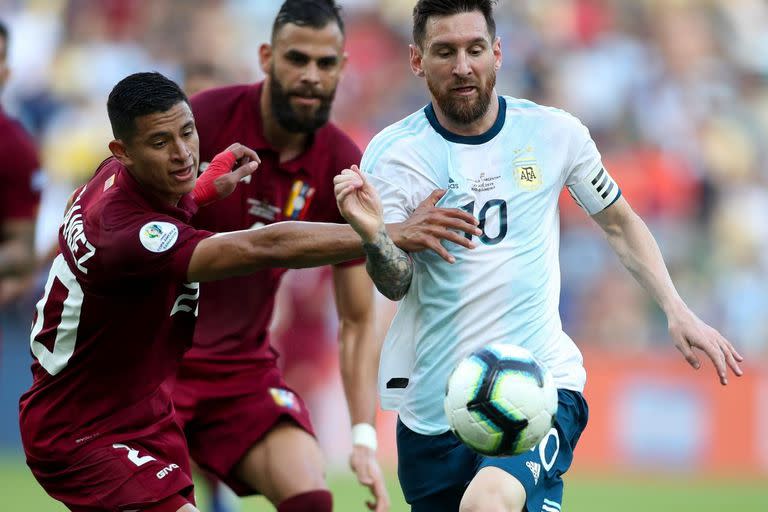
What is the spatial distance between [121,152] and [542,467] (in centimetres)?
216

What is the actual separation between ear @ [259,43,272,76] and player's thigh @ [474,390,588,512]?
2.56 meters

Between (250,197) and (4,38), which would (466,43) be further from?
(4,38)

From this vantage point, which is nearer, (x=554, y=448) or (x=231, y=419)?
(x=554, y=448)

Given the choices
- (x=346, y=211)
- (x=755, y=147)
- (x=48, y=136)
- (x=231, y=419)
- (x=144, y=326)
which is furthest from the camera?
(x=755, y=147)

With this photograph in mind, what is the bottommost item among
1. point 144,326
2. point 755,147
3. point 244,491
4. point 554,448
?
point 244,491

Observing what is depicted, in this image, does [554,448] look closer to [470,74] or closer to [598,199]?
[598,199]

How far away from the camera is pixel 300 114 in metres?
6.73

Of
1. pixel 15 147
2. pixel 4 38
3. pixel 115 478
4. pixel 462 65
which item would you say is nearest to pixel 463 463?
pixel 115 478

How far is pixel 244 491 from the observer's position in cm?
683

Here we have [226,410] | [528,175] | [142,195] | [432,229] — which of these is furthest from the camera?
[226,410]

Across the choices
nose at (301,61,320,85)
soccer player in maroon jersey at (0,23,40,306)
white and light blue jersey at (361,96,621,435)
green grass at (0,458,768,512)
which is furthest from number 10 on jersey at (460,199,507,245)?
green grass at (0,458,768,512)

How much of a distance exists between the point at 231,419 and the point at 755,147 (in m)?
10.5

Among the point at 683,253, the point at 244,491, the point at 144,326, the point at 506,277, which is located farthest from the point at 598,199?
the point at 683,253

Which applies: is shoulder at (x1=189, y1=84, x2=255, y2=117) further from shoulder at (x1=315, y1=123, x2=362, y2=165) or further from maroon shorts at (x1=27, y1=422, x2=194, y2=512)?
maroon shorts at (x1=27, y1=422, x2=194, y2=512)
